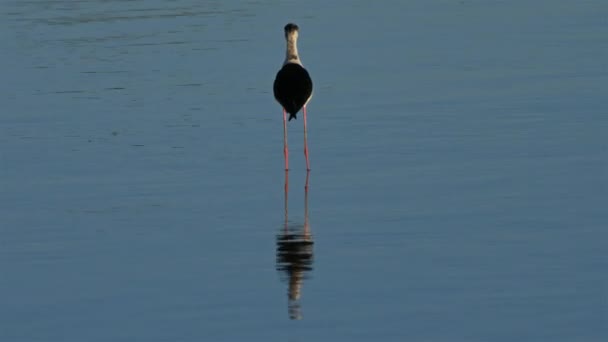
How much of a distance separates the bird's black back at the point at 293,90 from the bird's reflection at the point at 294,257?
2.70 m

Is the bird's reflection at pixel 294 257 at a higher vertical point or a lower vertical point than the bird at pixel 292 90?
lower

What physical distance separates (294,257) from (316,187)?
2.43 metres

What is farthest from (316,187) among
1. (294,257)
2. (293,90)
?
(294,257)

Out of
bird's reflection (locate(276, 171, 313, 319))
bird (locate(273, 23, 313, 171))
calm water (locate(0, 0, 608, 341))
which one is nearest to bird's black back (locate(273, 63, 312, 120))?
bird (locate(273, 23, 313, 171))

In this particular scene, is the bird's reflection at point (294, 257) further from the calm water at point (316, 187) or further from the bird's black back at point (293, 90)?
the bird's black back at point (293, 90)

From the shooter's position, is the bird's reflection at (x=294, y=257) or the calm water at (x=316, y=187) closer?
the calm water at (x=316, y=187)

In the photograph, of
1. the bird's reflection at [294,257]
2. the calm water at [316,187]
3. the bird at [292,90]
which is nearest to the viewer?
the calm water at [316,187]

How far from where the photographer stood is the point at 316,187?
13.0 m

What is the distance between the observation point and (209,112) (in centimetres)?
1652

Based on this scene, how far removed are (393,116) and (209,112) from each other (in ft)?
6.18

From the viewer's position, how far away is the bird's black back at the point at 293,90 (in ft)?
48.3

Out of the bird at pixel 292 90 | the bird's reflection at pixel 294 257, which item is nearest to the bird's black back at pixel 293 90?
the bird at pixel 292 90

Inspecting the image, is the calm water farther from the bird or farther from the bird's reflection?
the bird

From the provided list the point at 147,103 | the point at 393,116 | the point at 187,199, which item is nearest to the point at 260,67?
the point at 147,103
